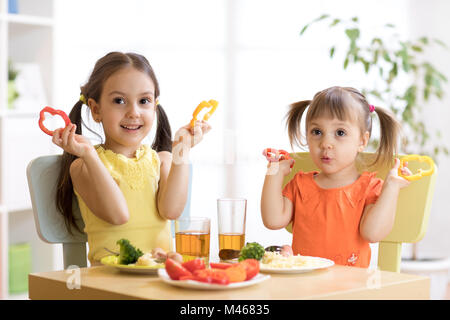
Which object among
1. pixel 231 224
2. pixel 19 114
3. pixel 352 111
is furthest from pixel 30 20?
pixel 231 224

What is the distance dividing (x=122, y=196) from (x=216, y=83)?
2529mm

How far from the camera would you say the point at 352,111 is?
176 cm

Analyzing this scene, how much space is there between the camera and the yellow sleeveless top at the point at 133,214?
5.88ft

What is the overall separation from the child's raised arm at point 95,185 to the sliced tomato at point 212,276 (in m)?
0.53

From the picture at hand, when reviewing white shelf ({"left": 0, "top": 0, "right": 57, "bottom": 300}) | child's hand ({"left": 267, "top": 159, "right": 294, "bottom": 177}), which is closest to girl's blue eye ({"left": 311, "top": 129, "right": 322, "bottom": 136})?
child's hand ({"left": 267, "top": 159, "right": 294, "bottom": 177})

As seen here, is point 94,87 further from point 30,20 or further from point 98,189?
point 30,20

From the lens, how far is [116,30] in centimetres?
407

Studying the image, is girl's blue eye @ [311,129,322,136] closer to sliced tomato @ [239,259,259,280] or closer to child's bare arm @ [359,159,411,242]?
child's bare arm @ [359,159,411,242]

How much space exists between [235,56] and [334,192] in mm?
2524

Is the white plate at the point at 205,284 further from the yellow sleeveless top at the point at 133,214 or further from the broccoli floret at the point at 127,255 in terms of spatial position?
the yellow sleeveless top at the point at 133,214

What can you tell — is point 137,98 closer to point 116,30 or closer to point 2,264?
point 2,264
